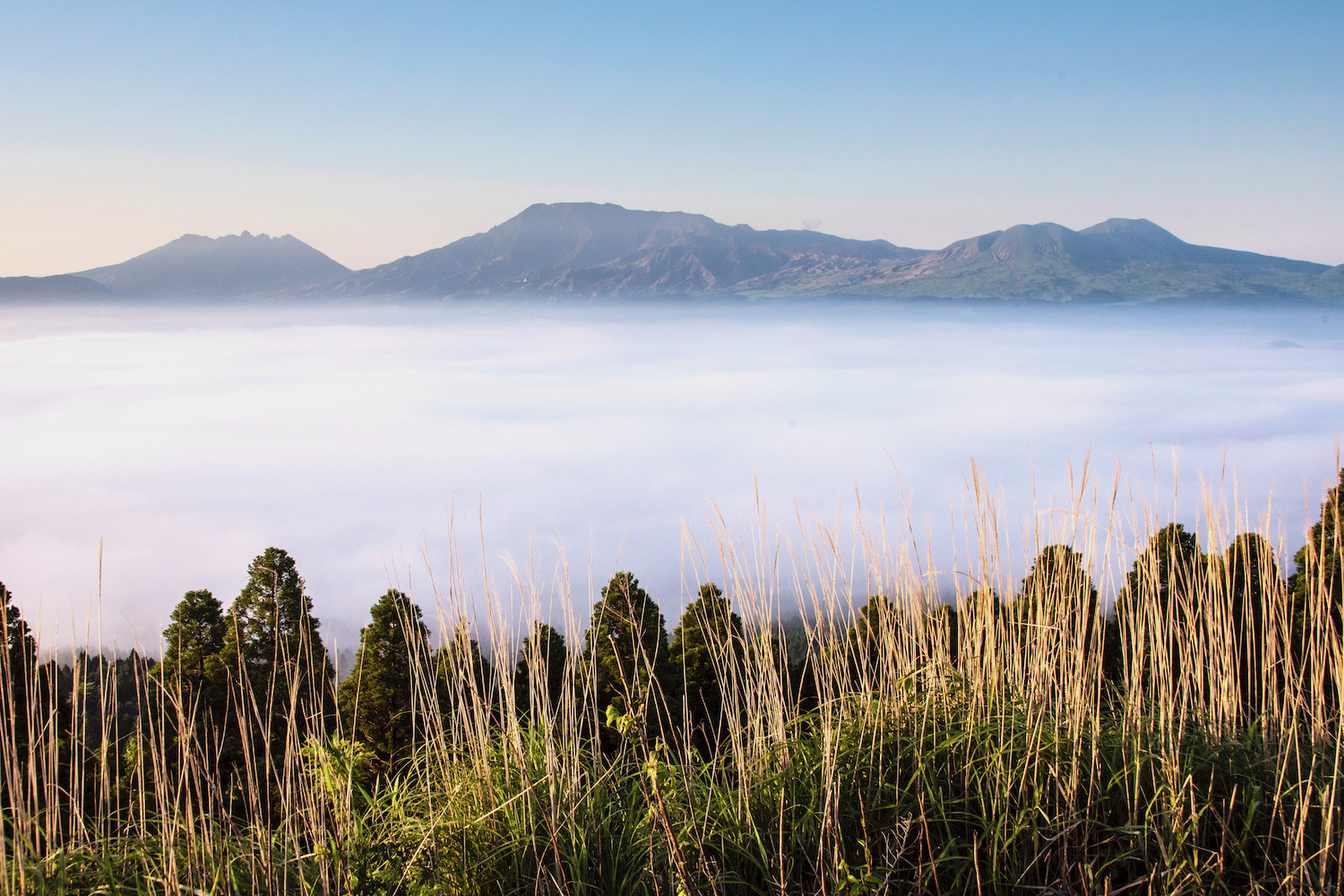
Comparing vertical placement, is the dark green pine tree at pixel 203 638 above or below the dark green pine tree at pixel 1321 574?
below

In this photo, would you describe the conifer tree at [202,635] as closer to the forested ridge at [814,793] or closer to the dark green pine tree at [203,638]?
the dark green pine tree at [203,638]

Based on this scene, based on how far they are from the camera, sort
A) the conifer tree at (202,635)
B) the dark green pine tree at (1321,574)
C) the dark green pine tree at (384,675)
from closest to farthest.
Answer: the dark green pine tree at (1321,574)
the dark green pine tree at (384,675)
the conifer tree at (202,635)

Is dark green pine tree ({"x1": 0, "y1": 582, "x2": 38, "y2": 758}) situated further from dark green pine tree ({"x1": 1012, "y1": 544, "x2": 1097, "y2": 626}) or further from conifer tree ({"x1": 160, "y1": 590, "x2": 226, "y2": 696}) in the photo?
dark green pine tree ({"x1": 1012, "y1": 544, "x2": 1097, "y2": 626})

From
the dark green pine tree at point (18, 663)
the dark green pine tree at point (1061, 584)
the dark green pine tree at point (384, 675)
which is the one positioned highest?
the dark green pine tree at point (1061, 584)

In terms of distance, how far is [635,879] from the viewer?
270 cm

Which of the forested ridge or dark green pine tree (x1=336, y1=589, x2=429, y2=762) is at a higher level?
the forested ridge

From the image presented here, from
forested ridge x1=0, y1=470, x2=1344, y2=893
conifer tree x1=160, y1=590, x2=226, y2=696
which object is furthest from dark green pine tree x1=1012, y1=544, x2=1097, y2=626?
conifer tree x1=160, y1=590, x2=226, y2=696

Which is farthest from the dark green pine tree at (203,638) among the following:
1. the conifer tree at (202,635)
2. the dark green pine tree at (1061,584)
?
the dark green pine tree at (1061,584)

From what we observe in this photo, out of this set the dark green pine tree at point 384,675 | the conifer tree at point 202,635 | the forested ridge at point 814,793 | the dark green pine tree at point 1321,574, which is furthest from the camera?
the conifer tree at point 202,635

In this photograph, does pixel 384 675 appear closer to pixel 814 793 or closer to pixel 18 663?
pixel 18 663

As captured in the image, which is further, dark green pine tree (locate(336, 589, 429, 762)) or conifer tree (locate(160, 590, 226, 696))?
conifer tree (locate(160, 590, 226, 696))

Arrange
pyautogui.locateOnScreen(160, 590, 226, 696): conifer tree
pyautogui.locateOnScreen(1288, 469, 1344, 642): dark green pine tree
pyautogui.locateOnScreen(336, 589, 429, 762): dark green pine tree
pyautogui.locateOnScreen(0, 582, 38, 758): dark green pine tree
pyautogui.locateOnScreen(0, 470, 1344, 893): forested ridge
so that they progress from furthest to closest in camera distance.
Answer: pyautogui.locateOnScreen(160, 590, 226, 696): conifer tree < pyautogui.locateOnScreen(336, 589, 429, 762): dark green pine tree < pyautogui.locateOnScreen(0, 582, 38, 758): dark green pine tree < pyautogui.locateOnScreen(1288, 469, 1344, 642): dark green pine tree < pyautogui.locateOnScreen(0, 470, 1344, 893): forested ridge

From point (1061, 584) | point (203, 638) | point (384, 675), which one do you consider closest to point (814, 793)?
point (1061, 584)

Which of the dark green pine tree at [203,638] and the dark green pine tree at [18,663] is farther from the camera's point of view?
the dark green pine tree at [203,638]
